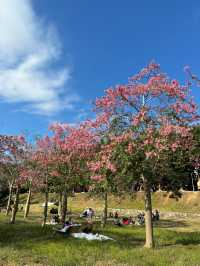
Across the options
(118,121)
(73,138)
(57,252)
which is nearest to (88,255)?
(57,252)

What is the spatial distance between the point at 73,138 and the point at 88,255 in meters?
16.4

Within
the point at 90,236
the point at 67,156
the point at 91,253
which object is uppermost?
the point at 67,156

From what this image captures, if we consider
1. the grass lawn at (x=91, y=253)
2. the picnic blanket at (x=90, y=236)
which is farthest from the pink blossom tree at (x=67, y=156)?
the grass lawn at (x=91, y=253)

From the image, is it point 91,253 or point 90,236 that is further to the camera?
point 90,236

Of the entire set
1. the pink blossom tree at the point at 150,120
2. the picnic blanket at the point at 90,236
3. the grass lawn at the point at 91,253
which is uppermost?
the pink blossom tree at the point at 150,120

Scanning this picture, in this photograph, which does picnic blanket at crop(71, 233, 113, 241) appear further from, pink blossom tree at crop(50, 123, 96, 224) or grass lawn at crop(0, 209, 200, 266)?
pink blossom tree at crop(50, 123, 96, 224)

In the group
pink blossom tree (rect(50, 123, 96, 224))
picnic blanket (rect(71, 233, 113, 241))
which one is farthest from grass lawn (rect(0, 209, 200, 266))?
pink blossom tree (rect(50, 123, 96, 224))

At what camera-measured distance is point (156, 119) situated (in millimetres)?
22969

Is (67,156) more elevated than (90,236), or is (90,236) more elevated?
(67,156)

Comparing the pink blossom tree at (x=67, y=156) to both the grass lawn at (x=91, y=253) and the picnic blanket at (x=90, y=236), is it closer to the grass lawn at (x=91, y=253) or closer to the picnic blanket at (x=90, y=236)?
the picnic blanket at (x=90, y=236)

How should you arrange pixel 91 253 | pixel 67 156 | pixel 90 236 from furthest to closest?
pixel 67 156
pixel 90 236
pixel 91 253

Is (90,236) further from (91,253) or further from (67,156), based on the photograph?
(67,156)

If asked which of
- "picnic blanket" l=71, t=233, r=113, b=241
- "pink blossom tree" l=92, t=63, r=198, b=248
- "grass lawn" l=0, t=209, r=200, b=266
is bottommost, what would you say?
"grass lawn" l=0, t=209, r=200, b=266

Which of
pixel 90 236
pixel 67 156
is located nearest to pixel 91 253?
pixel 90 236
